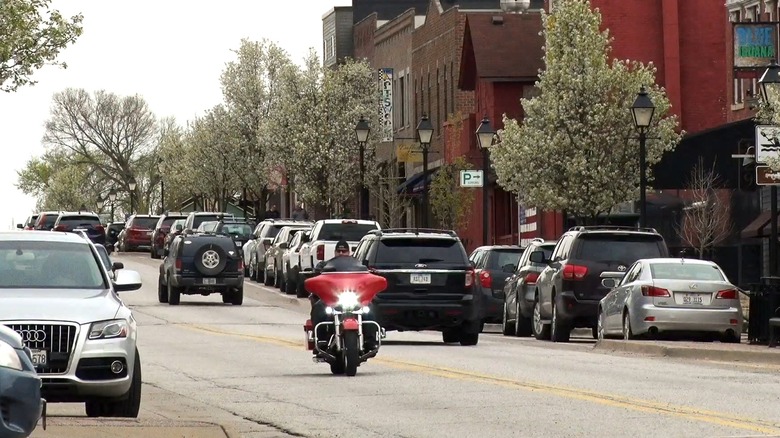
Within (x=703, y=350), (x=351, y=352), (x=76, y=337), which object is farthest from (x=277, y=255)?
(x=76, y=337)

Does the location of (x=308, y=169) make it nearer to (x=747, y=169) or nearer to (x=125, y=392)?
(x=747, y=169)

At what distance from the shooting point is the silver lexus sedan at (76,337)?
1538 cm

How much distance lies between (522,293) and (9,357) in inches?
1014

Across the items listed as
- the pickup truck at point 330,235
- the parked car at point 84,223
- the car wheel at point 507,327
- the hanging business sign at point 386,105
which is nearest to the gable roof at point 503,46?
the parked car at point 84,223

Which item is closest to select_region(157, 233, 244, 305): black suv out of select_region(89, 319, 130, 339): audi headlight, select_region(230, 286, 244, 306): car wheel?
select_region(230, 286, 244, 306): car wheel

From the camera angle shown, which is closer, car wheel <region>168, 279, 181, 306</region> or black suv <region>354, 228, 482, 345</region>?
black suv <region>354, 228, 482, 345</region>

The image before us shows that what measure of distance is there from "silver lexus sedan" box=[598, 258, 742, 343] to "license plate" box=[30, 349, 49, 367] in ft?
51.2

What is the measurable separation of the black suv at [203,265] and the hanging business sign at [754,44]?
13.5 metres

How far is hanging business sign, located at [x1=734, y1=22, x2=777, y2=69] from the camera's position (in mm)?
46812

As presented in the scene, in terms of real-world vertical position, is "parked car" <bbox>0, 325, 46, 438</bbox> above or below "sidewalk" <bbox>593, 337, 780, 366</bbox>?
above

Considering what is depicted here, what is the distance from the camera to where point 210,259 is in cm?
4644

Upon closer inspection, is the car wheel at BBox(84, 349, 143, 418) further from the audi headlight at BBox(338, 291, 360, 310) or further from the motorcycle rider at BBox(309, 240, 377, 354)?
the motorcycle rider at BBox(309, 240, 377, 354)

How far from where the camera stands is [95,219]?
6819 centimetres

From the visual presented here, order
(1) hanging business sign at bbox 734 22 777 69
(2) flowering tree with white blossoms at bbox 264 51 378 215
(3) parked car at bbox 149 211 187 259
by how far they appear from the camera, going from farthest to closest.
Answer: (2) flowering tree with white blossoms at bbox 264 51 378 215 < (3) parked car at bbox 149 211 187 259 < (1) hanging business sign at bbox 734 22 777 69
